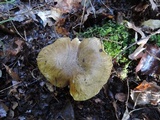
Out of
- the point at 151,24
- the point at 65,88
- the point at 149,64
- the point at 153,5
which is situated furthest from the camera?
the point at 153,5

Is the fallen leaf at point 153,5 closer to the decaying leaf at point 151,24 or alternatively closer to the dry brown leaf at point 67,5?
the decaying leaf at point 151,24

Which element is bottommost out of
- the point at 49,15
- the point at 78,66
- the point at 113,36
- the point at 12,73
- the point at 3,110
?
the point at 3,110

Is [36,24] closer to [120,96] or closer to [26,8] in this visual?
[26,8]

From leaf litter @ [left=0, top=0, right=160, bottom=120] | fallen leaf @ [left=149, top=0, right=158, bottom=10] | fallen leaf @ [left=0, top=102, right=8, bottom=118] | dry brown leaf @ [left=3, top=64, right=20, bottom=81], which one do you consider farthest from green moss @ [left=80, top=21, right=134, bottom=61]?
fallen leaf @ [left=0, top=102, right=8, bottom=118]

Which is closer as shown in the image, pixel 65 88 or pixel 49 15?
pixel 65 88

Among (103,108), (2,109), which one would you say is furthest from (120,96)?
(2,109)

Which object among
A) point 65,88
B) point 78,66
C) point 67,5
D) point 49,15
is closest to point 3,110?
point 65,88

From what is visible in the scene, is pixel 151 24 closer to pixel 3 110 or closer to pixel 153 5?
pixel 153 5
